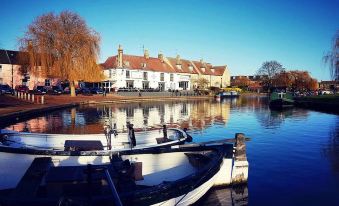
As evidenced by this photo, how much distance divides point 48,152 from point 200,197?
5.07 m

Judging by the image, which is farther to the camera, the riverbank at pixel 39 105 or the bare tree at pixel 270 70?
the bare tree at pixel 270 70

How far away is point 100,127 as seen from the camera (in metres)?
25.5

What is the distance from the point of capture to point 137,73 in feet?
243

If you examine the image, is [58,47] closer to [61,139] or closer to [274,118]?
[274,118]

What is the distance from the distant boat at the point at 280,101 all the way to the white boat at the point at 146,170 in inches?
1755

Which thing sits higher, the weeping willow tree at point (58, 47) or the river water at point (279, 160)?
the weeping willow tree at point (58, 47)

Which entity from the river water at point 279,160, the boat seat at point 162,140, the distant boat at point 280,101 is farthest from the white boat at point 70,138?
the distant boat at point 280,101

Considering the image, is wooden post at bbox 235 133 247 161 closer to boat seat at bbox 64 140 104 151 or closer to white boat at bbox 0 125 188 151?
white boat at bbox 0 125 188 151

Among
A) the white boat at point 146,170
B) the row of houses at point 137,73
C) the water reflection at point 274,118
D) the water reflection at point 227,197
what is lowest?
the water reflection at point 227,197

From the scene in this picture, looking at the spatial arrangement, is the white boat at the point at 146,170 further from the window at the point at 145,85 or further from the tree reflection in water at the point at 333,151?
the window at the point at 145,85

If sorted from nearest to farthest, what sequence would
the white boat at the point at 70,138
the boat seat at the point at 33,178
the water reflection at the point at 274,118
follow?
the boat seat at the point at 33,178, the white boat at the point at 70,138, the water reflection at the point at 274,118

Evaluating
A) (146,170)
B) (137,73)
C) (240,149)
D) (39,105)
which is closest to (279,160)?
(240,149)

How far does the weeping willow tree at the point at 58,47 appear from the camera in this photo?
152 ft

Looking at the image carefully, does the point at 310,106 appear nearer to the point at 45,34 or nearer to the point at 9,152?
the point at 45,34
